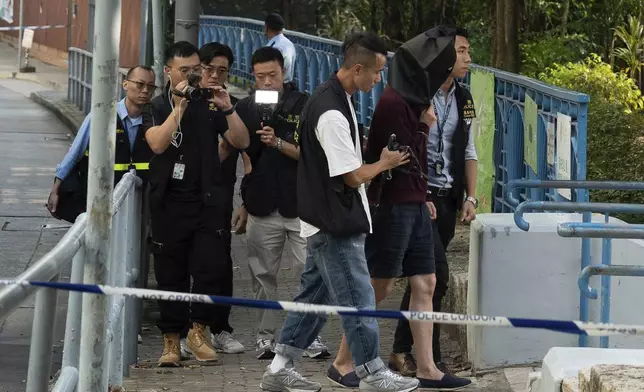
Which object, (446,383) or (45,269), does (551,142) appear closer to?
(446,383)

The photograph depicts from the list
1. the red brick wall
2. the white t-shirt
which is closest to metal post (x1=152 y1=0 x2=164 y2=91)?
the white t-shirt

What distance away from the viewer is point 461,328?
25.5 feet

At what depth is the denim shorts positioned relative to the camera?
6562 mm

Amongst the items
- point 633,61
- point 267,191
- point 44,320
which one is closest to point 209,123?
point 267,191

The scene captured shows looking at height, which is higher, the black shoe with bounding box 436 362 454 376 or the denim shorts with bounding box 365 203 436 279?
the denim shorts with bounding box 365 203 436 279

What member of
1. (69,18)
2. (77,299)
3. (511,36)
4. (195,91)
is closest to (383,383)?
(195,91)

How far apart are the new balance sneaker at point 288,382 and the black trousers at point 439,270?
28.4 inches

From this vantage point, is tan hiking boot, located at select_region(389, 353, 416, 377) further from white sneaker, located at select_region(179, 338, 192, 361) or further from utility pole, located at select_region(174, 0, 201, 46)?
utility pole, located at select_region(174, 0, 201, 46)

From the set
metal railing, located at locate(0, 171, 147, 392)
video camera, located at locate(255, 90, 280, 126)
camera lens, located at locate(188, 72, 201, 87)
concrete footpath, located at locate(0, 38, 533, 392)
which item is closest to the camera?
metal railing, located at locate(0, 171, 147, 392)

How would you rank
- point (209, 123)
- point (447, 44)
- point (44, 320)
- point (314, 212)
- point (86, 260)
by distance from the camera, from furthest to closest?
point (209, 123) → point (447, 44) → point (314, 212) → point (86, 260) → point (44, 320)

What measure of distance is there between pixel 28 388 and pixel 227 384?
11.0ft

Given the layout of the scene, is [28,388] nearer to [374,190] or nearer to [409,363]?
[374,190]

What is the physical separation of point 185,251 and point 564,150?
6.80 ft

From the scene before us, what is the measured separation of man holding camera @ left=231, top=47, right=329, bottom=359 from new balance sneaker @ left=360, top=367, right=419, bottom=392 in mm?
1280
